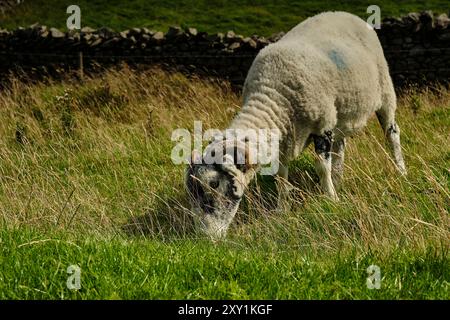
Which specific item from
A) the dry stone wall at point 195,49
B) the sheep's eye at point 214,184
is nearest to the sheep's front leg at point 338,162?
the sheep's eye at point 214,184

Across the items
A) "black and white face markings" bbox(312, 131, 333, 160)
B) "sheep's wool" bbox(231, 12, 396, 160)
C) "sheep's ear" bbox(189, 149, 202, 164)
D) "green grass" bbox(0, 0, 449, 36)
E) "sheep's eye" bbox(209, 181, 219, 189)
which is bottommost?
"green grass" bbox(0, 0, 449, 36)

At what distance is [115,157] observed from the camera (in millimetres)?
8039

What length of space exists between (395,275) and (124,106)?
7785mm

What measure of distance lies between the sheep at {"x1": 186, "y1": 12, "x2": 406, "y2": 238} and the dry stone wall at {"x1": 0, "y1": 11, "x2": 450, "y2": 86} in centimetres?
548

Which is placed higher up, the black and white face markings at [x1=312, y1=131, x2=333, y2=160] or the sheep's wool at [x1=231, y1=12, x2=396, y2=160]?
the sheep's wool at [x1=231, y1=12, x2=396, y2=160]

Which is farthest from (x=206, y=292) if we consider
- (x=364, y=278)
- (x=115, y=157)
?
(x=115, y=157)

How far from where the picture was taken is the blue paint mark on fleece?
6781 mm

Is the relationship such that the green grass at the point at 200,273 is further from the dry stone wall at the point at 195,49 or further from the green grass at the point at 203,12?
the green grass at the point at 203,12

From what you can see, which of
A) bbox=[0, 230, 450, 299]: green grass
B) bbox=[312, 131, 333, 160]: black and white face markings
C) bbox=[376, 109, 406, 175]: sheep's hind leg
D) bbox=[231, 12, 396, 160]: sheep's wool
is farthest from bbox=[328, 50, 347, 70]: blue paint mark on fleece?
bbox=[0, 230, 450, 299]: green grass

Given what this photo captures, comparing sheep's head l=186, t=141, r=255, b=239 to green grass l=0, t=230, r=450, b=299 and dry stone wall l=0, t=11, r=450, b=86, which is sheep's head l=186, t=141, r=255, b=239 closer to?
green grass l=0, t=230, r=450, b=299

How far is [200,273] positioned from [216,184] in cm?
183

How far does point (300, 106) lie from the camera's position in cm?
632

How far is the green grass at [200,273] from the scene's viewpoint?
12.0 feet
